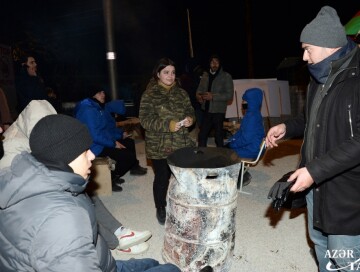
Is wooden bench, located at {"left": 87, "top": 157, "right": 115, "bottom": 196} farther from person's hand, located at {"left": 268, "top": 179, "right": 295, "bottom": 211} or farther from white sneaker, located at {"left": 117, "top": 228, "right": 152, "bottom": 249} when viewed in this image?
person's hand, located at {"left": 268, "top": 179, "right": 295, "bottom": 211}

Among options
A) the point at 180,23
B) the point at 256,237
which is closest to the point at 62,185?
the point at 256,237

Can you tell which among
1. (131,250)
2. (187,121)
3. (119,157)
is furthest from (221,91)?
(131,250)

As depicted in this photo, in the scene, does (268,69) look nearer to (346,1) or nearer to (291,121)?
(346,1)

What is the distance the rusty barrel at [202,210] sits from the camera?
263cm

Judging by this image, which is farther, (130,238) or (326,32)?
(130,238)

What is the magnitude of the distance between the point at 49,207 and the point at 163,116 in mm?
2312

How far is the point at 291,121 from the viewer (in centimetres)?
260

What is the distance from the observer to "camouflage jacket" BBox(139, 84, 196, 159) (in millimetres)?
3541

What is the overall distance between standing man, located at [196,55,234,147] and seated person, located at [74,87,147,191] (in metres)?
2.02

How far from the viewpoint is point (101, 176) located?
4793 mm

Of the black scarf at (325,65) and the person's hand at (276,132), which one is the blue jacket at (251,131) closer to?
the person's hand at (276,132)

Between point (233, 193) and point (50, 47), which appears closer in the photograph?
point (233, 193)

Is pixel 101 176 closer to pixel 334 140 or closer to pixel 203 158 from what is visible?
pixel 203 158

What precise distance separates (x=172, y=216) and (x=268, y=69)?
650 inches
